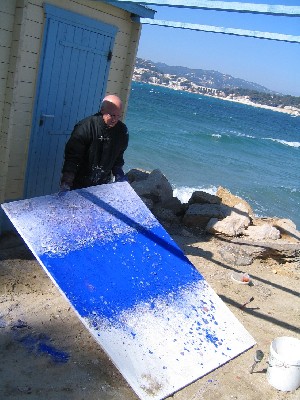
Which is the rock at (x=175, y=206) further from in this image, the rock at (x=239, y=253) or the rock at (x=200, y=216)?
the rock at (x=239, y=253)

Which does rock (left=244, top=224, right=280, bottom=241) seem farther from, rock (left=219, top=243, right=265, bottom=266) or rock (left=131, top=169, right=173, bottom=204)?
rock (left=131, top=169, right=173, bottom=204)

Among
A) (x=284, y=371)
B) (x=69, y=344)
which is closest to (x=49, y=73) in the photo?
(x=69, y=344)

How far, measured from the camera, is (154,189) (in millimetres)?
8562

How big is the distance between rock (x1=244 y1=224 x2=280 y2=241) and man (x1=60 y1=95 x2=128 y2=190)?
3.05 meters

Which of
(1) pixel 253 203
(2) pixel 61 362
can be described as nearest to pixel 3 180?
(2) pixel 61 362

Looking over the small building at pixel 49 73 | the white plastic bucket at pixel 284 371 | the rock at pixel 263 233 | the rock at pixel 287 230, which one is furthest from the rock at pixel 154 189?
the white plastic bucket at pixel 284 371

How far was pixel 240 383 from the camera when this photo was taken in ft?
12.8

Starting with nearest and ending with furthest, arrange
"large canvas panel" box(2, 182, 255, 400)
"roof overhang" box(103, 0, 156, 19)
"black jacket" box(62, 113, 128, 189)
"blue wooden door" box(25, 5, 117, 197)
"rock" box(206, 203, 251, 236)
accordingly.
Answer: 1. "large canvas panel" box(2, 182, 255, 400)
2. "black jacket" box(62, 113, 128, 189)
3. "blue wooden door" box(25, 5, 117, 197)
4. "roof overhang" box(103, 0, 156, 19)
5. "rock" box(206, 203, 251, 236)

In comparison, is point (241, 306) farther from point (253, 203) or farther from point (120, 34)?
point (253, 203)

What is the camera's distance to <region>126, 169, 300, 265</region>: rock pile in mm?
7012

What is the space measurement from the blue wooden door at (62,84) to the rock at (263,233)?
3.28m

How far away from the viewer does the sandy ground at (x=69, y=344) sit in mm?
3484

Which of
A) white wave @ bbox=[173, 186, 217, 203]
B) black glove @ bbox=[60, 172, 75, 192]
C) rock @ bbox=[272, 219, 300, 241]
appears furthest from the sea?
black glove @ bbox=[60, 172, 75, 192]

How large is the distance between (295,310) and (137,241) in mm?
2308
